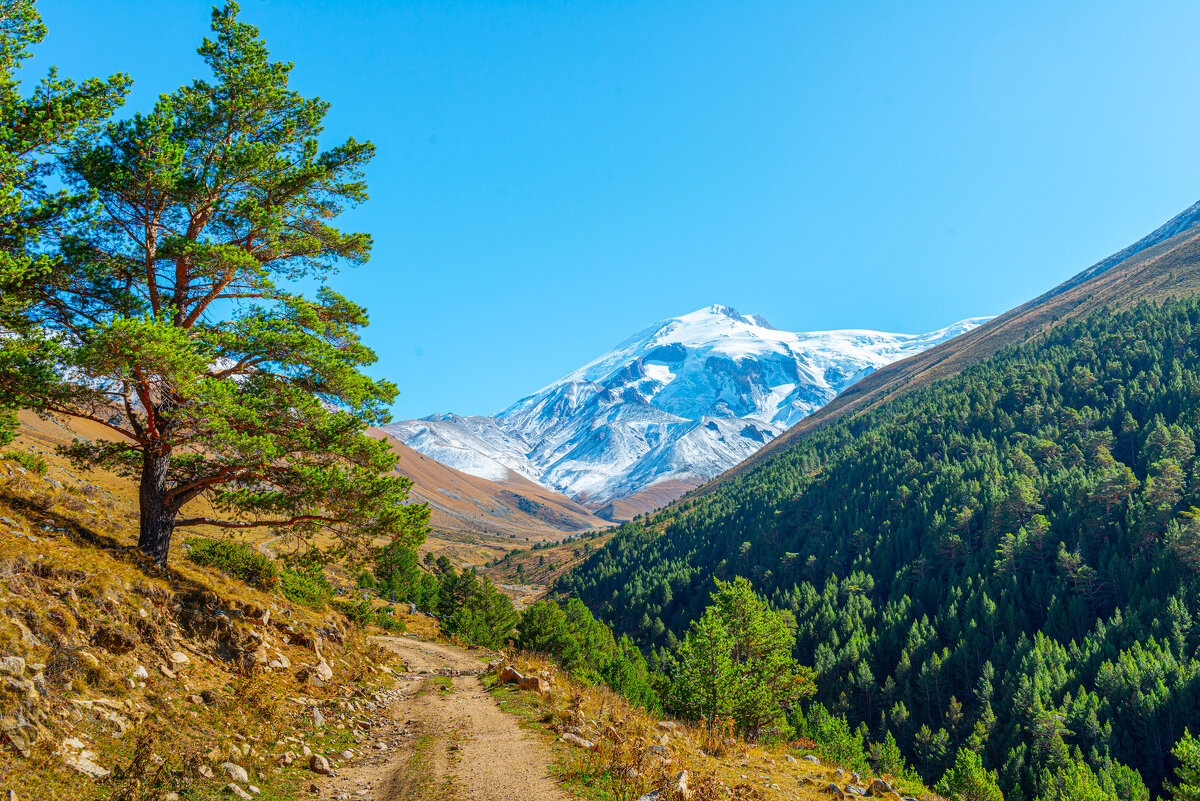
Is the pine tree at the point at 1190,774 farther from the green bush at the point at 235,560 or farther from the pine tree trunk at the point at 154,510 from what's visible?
the pine tree trunk at the point at 154,510

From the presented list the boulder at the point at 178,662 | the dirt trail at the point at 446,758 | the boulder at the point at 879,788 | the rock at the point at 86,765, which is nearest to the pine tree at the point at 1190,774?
the boulder at the point at 879,788

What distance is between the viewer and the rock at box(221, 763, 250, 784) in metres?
10.0

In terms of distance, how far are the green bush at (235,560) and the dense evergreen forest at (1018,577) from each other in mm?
79395

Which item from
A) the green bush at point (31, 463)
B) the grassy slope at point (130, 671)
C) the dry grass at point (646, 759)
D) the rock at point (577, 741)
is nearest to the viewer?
the grassy slope at point (130, 671)

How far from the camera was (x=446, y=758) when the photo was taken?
1330 cm

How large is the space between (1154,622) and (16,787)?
137 m

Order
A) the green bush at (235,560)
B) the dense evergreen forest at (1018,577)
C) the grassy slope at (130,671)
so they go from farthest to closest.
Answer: the dense evergreen forest at (1018,577) < the green bush at (235,560) < the grassy slope at (130,671)

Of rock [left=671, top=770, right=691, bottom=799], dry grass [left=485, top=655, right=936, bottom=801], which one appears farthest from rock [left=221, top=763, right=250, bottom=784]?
rock [left=671, top=770, right=691, bottom=799]

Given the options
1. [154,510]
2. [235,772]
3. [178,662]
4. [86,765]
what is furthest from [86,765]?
[154,510]

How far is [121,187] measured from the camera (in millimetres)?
14344

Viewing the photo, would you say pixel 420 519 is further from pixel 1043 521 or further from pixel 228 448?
pixel 1043 521

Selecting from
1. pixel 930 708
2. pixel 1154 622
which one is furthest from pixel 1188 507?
pixel 930 708

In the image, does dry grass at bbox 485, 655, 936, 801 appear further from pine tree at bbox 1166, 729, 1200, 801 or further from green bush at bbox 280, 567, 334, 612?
pine tree at bbox 1166, 729, 1200, 801

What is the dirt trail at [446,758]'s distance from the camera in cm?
1118
